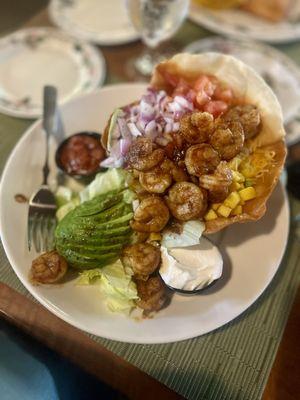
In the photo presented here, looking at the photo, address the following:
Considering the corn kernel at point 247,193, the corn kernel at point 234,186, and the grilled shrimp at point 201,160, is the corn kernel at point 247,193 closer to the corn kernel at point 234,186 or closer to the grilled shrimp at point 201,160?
the corn kernel at point 234,186

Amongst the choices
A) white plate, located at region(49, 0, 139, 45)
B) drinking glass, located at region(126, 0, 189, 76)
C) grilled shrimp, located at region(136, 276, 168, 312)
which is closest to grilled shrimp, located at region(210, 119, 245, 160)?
grilled shrimp, located at region(136, 276, 168, 312)

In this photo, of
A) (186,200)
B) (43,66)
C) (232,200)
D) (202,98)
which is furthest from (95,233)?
(43,66)

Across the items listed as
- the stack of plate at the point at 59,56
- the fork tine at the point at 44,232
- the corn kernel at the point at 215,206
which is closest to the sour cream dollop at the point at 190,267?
the corn kernel at the point at 215,206

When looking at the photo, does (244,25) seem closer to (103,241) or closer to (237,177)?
(237,177)

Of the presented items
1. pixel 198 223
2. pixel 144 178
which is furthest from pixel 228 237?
pixel 144 178

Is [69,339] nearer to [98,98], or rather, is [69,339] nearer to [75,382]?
[75,382]

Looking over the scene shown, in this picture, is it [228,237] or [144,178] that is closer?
[144,178]

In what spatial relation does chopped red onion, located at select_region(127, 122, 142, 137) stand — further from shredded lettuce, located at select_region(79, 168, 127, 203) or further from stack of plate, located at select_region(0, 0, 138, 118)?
stack of plate, located at select_region(0, 0, 138, 118)
